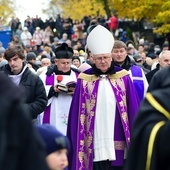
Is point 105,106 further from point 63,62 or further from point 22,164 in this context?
point 22,164

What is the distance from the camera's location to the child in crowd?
5.27m

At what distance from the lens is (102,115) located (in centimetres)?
970

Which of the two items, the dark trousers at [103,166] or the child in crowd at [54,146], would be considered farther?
the dark trousers at [103,166]

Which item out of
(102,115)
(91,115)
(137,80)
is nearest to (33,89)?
(137,80)

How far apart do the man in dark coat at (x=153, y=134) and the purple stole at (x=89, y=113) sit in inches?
186

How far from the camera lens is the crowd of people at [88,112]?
3.61 metres

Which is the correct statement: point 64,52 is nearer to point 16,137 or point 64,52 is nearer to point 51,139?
point 51,139

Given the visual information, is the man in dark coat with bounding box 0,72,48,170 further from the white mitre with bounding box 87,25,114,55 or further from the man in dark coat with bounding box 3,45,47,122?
the man in dark coat with bounding box 3,45,47,122

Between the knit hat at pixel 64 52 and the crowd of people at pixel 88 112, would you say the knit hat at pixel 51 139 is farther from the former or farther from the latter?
the knit hat at pixel 64 52

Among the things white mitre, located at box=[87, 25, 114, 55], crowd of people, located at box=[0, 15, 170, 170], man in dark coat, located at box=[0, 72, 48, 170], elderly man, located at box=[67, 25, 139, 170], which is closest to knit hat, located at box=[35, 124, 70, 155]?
crowd of people, located at box=[0, 15, 170, 170]

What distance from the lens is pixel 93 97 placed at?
9.74 metres

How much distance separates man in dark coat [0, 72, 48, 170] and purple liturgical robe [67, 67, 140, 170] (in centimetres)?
605

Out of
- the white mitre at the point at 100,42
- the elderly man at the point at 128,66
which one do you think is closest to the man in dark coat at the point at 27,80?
the white mitre at the point at 100,42

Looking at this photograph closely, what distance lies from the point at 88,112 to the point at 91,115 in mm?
65
